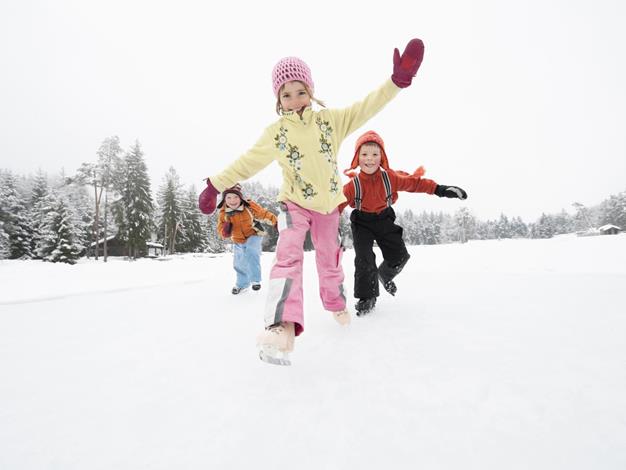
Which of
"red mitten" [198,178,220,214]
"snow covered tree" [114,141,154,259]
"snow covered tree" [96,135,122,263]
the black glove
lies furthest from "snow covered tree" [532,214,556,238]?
"red mitten" [198,178,220,214]

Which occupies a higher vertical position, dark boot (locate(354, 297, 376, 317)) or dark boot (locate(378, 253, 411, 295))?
dark boot (locate(378, 253, 411, 295))

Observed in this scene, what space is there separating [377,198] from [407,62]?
1331mm

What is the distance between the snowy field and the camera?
1013 millimetres

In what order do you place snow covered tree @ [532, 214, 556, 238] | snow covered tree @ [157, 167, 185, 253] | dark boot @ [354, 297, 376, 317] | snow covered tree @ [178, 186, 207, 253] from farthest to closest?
snow covered tree @ [532, 214, 556, 238] < snow covered tree @ [178, 186, 207, 253] < snow covered tree @ [157, 167, 185, 253] < dark boot @ [354, 297, 376, 317]

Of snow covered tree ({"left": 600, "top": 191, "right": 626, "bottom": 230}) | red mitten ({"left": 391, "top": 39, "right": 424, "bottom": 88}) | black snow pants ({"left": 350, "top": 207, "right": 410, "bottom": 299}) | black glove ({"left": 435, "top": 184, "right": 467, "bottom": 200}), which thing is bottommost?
black snow pants ({"left": 350, "top": 207, "right": 410, "bottom": 299})

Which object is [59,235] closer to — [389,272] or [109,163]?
[109,163]

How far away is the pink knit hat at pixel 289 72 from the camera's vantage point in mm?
2367

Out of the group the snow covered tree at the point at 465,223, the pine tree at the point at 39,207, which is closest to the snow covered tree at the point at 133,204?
the pine tree at the point at 39,207

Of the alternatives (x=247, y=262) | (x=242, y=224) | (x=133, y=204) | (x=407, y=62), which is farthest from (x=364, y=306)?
(x=133, y=204)

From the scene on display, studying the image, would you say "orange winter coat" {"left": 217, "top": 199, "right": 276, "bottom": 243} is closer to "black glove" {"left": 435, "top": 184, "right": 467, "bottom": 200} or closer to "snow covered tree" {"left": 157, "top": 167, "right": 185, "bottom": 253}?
"black glove" {"left": 435, "top": 184, "right": 467, "bottom": 200}

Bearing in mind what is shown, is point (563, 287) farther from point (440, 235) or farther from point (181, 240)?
point (440, 235)

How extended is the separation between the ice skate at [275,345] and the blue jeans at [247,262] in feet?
10.0

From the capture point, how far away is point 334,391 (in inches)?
54.9

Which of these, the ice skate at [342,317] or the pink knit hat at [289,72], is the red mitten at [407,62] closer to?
the pink knit hat at [289,72]
